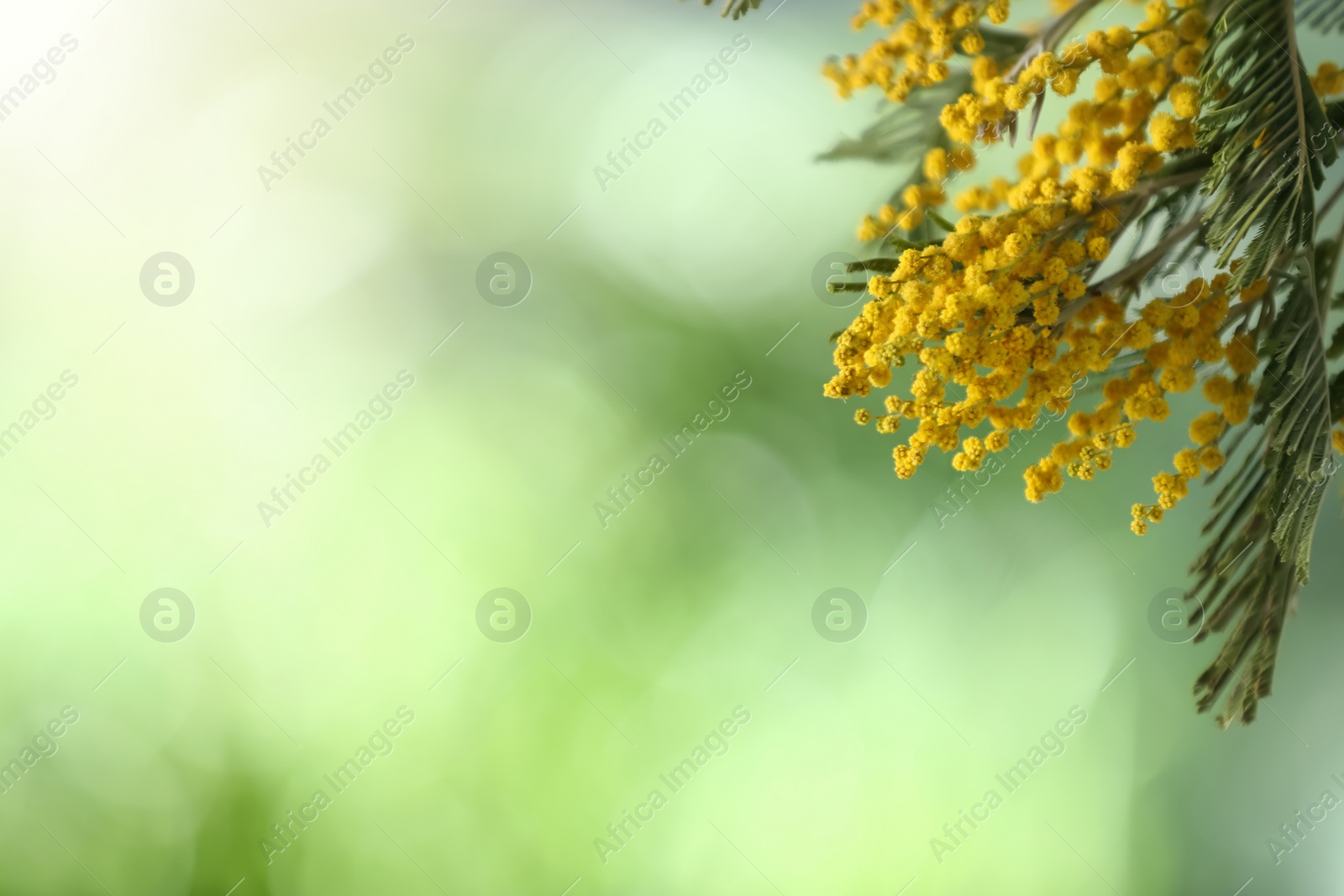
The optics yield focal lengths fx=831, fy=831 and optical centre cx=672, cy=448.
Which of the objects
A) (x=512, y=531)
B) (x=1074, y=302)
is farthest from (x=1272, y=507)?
(x=512, y=531)

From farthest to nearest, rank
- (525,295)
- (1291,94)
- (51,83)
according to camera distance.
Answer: (525,295), (51,83), (1291,94)

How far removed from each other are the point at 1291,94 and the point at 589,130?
3.61ft

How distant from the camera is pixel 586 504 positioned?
65.7 inches

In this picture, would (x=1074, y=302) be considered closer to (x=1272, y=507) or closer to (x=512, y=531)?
(x=1272, y=507)

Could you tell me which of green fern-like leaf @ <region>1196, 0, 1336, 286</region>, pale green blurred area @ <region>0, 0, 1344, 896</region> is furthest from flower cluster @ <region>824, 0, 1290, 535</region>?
pale green blurred area @ <region>0, 0, 1344, 896</region>

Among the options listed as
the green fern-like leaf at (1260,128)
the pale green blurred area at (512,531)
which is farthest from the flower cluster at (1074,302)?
the pale green blurred area at (512,531)

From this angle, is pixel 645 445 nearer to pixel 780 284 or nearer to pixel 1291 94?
pixel 780 284

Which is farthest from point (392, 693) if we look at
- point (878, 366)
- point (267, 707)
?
point (878, 366)

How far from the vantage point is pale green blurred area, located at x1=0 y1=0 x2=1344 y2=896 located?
5.08 feet

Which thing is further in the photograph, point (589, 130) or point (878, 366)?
point (589, 130)

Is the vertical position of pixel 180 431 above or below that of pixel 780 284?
below

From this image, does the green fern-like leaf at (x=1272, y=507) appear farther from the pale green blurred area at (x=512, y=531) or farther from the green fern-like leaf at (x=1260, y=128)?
the pale green blurred area at (x=512, y=531)

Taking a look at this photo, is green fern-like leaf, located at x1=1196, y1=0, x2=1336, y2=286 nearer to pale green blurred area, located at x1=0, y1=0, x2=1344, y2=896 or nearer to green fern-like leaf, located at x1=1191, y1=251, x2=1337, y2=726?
green fern-like leaf, located at x1=1191, y1=251, x2=1337, y2=726

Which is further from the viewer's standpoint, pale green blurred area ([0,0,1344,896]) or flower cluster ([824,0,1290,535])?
pale green blurred area ([0,0,1344,896])
